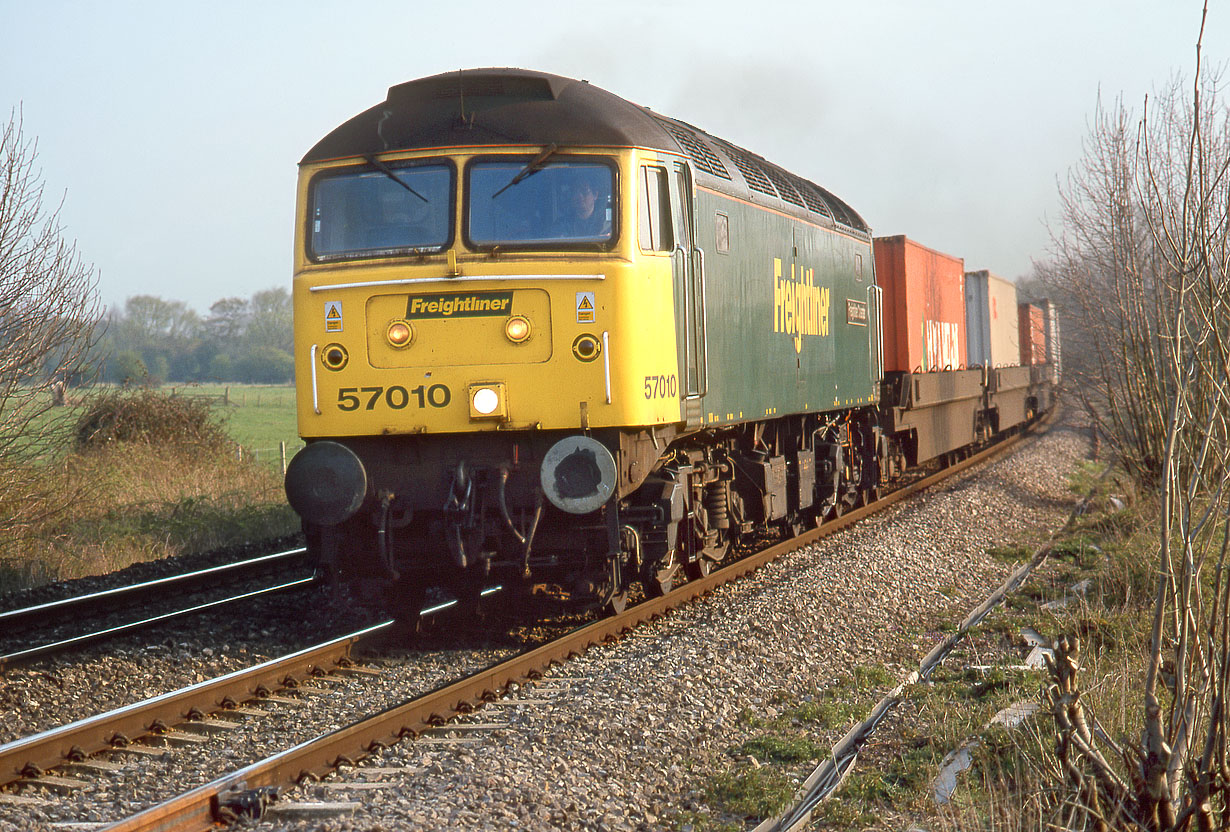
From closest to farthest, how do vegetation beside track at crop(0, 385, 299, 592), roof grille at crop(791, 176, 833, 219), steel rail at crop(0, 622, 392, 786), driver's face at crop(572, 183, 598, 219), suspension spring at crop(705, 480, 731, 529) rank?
1. steel rail at crop(0, 622, 392, 786)
2. driver's face at crop(572, 183, 598, 219)
3. suspension spring at crop(705, 480, 731, 529)
4. vegetation beside track at crop(0, 385, 299, 592)
5. roof grille at crop(791, 176, 833, 219)

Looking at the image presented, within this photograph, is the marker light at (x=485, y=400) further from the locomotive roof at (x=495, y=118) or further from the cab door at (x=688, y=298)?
the locomotive roof at (x=495, y=118)

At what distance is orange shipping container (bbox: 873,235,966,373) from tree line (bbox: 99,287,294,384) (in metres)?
33.6

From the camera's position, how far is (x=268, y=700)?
6254mm

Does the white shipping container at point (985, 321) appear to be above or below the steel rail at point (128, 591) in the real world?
above

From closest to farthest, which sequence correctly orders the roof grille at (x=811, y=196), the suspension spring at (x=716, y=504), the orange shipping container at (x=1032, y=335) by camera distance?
the suspension spring at (x=716, y=504)
the roof grille at (x=811, y=196)
the orange shipping container at (x=1032, y=335)

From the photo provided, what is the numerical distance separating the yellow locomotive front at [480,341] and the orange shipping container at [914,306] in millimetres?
9104

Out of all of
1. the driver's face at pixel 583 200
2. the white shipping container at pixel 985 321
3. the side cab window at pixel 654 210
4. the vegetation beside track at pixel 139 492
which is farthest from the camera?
the white shipping container at pixel 985 321

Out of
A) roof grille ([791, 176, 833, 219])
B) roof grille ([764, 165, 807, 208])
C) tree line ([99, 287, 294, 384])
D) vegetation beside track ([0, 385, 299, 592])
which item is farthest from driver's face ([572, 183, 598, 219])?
tree line ([99, 287, 294, 384])

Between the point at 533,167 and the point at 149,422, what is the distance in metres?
14.1

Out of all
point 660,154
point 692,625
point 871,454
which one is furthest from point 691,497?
point 871,454

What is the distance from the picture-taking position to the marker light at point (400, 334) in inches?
291

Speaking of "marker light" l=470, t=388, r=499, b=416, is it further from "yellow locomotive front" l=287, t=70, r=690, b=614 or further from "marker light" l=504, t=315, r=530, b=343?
"marker light" l=504, t=315, r=530, b=343

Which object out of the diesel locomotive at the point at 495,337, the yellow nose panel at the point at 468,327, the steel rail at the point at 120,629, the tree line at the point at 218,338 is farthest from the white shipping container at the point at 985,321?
the tree line at the point at 218,338

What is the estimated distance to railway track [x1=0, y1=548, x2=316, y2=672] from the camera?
736cm
